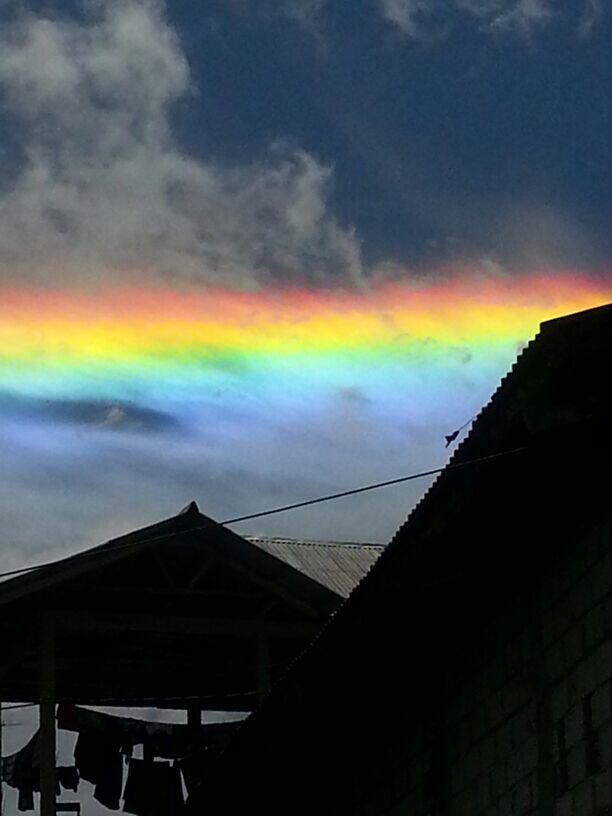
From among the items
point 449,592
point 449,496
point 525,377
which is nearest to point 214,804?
point 449,592

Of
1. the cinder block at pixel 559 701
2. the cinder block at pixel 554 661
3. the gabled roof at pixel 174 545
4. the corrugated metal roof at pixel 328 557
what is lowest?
the cinder block at pixel 559 701

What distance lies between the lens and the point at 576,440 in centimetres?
707

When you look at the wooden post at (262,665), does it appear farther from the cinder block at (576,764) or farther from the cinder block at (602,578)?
the cinder block at (602,578)

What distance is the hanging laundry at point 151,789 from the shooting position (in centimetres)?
2008

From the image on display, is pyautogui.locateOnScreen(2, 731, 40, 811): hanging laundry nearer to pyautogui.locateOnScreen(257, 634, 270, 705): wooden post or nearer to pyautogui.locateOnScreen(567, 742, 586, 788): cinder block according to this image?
pyautogui.locateOnScreen(257, 634, 270, 705): wooden post

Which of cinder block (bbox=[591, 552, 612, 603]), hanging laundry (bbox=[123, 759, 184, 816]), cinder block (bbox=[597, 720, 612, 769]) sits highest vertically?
hanging laundry (bbox=[123, 759, 184, 816])

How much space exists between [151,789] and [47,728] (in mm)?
3953

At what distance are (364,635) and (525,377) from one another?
2803 millimetres

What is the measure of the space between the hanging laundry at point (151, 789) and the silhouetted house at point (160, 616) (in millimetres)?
1122

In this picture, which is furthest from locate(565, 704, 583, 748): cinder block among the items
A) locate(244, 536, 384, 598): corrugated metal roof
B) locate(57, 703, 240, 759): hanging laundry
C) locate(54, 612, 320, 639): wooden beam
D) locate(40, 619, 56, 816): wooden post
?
locate(57, 703, 240, 759): hanging laundry

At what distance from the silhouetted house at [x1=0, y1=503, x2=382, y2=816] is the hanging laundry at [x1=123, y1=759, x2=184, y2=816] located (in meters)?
1.12

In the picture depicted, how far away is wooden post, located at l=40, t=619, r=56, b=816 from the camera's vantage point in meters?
16.3

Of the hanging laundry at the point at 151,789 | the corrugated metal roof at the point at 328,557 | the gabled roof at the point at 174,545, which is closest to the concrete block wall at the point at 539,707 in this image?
the gabled roof at the point at 174,545

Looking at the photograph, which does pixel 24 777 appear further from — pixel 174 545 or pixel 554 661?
pixel 554 661
